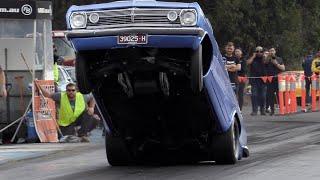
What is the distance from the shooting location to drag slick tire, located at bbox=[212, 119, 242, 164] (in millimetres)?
10461

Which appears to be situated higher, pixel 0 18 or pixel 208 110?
pixel 0 18

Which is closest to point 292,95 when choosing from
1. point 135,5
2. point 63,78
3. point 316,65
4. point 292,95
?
point 292,95

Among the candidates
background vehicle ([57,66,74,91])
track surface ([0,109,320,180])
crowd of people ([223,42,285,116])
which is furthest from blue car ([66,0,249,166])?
crowd of people ([223,42,285,116])

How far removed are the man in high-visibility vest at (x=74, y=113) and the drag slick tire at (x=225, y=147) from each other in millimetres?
5749

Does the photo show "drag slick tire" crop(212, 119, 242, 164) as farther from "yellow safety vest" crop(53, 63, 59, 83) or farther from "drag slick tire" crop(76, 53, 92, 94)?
"yellow safety vest" crop(53, 63, 59, 83)

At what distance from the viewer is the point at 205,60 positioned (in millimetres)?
9750

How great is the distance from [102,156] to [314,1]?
19.7 m

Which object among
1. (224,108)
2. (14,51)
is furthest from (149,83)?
(14,51)

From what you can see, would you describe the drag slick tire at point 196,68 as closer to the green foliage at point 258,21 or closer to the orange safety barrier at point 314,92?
the orange safety barrier at point 314,92

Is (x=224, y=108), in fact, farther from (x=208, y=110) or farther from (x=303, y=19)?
(x=303, y=19)

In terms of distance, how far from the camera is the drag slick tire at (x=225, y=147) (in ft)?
34.3

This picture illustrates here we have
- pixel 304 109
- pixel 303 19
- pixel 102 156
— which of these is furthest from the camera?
pixel 303 19

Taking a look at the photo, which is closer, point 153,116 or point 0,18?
point 153,116

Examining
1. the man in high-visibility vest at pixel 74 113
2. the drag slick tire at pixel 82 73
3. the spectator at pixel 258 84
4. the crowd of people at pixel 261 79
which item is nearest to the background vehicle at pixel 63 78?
the man in high-visibility vest at pixel 74 113
